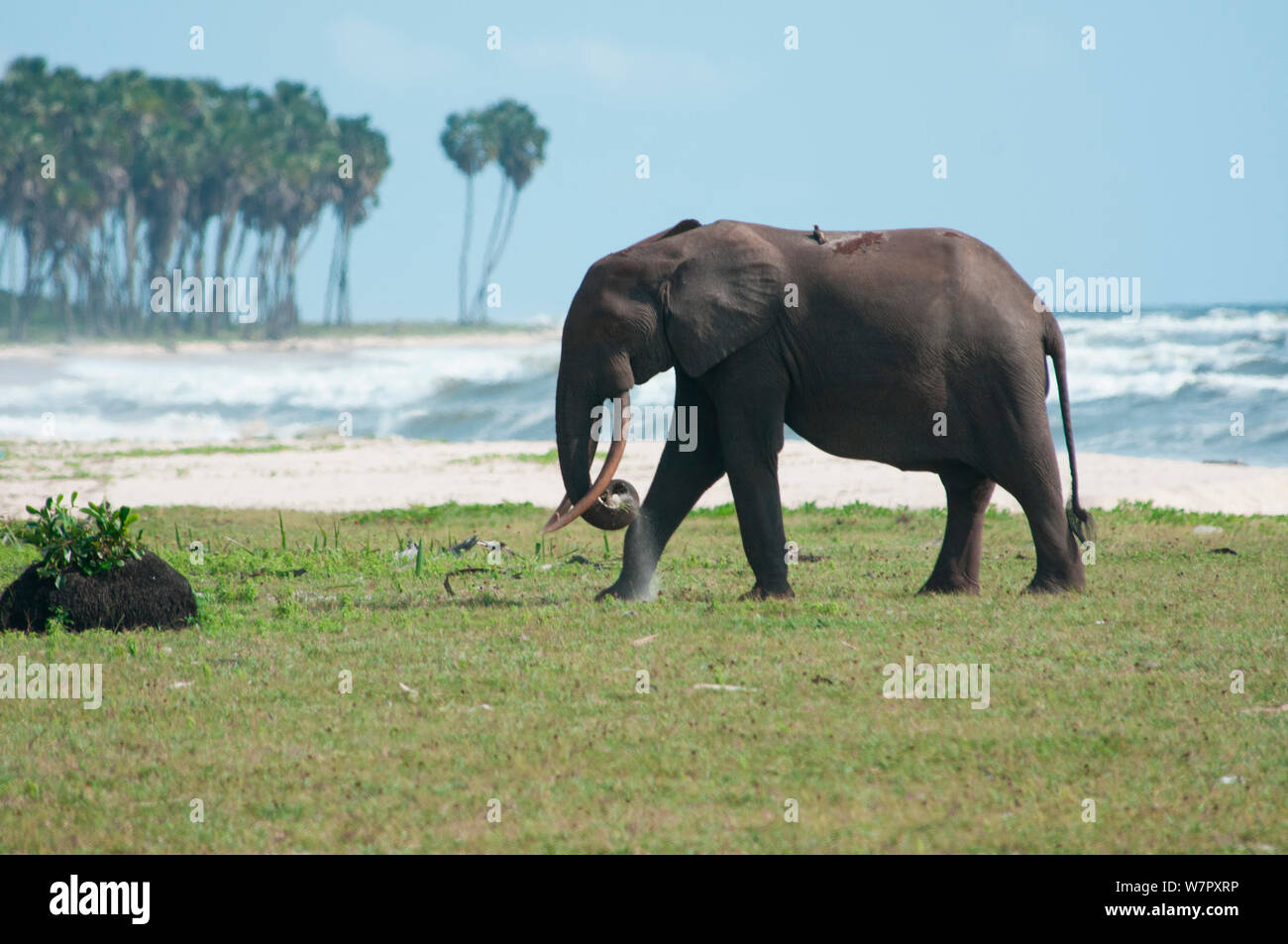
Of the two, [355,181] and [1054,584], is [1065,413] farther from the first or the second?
[355,181]

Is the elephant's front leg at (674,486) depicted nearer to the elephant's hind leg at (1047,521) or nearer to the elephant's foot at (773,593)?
the elephant's foot at (773,593)

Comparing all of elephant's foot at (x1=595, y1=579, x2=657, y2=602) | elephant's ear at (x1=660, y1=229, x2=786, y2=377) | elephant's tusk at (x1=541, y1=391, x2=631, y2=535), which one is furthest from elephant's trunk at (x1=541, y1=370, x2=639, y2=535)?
elephant's ear at (x1=660, y1=229, x2=786, y2=377)

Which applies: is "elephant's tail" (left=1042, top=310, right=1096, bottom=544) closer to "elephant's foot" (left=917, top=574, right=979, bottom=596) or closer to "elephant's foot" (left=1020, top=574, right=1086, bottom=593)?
"elephant's foot" (left=1020, top=574, right=1086, bottom=593)

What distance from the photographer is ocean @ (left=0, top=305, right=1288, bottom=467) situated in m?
36.3

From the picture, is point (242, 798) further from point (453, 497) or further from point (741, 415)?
point (453, 497)

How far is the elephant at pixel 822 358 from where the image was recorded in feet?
34.4

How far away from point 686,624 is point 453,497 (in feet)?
37.3

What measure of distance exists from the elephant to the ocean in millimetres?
18592

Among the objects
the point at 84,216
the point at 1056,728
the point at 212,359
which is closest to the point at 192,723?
the point at 1056,728

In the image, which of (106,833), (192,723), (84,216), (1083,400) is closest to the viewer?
(106,833)

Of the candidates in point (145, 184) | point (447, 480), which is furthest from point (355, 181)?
point (447, 480)

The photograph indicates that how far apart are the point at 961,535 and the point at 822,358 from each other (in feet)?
6.12

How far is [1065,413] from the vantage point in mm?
10984

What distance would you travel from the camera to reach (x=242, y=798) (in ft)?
20.6
